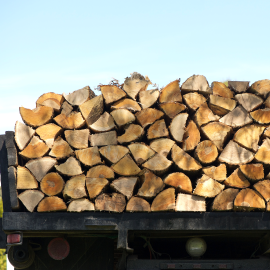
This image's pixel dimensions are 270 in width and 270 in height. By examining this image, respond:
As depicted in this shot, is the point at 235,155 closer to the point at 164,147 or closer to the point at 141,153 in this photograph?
the point at 164,147

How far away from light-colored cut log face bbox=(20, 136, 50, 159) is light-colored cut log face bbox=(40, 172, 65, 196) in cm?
26

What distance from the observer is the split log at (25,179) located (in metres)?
4.03

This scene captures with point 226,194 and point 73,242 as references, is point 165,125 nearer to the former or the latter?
point 226,194

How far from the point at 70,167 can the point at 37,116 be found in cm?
70

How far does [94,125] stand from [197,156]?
1145mm

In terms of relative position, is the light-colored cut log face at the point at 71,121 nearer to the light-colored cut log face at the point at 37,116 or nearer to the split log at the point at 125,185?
the light-colored cut log face at the point at 37,116

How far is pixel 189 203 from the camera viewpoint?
12.8 feet

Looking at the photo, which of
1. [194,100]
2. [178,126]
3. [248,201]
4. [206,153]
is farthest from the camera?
[194,100]

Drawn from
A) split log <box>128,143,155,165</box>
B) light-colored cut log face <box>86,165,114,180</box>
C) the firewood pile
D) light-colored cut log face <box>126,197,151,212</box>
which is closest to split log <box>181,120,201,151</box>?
the firewood pile

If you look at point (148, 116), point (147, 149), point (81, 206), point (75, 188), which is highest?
point (148, 116)

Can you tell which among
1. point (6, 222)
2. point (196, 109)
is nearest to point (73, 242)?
point (6, 222)

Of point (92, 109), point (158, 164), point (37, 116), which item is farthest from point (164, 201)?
point (37, 116)

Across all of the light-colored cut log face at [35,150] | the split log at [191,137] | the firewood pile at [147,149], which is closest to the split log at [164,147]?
the firewood pile at [147,149]

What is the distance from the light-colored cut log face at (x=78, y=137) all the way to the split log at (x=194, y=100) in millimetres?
1130
